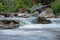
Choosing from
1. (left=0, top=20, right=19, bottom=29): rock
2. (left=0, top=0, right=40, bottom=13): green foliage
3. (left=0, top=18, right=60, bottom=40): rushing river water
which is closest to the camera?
(left=0, top=18, right=60, bottom=40): rushing river water

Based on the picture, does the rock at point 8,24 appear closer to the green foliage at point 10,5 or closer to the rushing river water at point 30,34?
the rushing river water at point 30,34

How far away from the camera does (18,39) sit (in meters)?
→ 15.1

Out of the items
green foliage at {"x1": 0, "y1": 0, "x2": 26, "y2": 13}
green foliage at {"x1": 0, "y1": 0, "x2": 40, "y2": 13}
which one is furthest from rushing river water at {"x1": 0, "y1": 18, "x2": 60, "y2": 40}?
green foliage at {"x1": 0, "y1": 0, "x2": 26, "y2": 13}

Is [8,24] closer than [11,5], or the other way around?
[8,24]

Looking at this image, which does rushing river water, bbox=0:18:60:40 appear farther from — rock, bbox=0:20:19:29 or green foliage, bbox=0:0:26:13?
green foliage, bbox=0:0:26:13

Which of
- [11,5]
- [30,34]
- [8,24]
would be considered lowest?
[30,34]

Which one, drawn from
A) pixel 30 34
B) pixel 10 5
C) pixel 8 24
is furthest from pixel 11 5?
pixel 30 34

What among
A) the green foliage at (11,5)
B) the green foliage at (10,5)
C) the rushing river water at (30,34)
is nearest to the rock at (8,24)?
the rushing river water at (30,34)

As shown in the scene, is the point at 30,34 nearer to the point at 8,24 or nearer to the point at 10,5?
the point at 8,24

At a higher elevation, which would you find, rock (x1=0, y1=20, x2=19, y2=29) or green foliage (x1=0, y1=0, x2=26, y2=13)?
green foliage (x1=0, y1=0, x2=26, y2=13)

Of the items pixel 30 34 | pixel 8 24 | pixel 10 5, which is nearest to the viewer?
pixel 30 34

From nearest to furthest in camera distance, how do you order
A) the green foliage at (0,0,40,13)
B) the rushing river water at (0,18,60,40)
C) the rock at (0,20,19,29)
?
the rushing river water at (0,18,60,40) < the rock at (0,20,19,29) < the green foliage at (0,0,40,13)

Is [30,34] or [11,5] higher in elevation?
[11,5]

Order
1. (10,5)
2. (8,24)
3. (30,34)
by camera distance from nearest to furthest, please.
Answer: (30,34)
(8,24)
(10,5)
